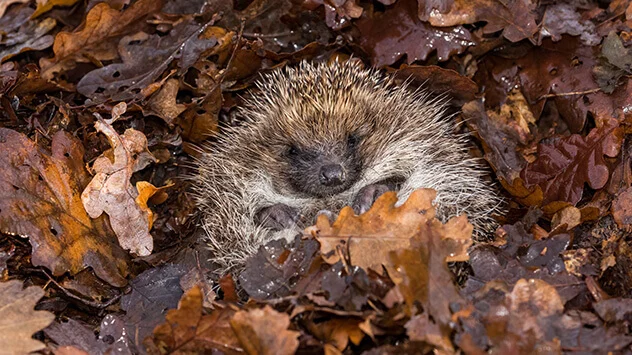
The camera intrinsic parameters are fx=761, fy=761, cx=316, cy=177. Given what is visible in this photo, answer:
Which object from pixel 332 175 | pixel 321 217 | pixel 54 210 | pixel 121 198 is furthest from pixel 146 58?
pixel 321 217

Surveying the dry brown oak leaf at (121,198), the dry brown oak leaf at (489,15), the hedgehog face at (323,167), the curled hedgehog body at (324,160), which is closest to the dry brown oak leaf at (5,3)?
the dry brown oak leaf at (121,198)

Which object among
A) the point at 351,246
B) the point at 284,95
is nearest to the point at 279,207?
the point at 284,95

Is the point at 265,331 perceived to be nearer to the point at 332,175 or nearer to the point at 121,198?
the point at 332,175

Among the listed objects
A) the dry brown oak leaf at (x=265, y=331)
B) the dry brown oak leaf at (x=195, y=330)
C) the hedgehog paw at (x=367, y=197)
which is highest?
the dry brown oak leaf at (x=265, y=331)

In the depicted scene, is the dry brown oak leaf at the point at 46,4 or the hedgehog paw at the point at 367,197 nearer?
the hedgehog paw at the point at 367,197

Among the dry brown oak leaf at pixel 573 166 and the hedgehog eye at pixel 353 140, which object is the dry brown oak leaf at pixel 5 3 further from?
the dry brown oak leaf at pixel 573 166

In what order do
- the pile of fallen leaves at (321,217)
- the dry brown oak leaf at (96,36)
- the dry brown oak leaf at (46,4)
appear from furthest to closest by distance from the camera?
the dry brown oak leaf at (46,4)
the dry brown oak leaf at (96,36)
the pile of fallen leaves at (321,217)

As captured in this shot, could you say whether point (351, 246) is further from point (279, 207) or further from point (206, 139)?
point (206, 139)

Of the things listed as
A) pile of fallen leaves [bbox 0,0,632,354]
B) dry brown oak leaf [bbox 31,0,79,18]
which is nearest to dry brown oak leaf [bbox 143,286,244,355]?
pile of fallen leaves [bbox 0,0,632,354]
